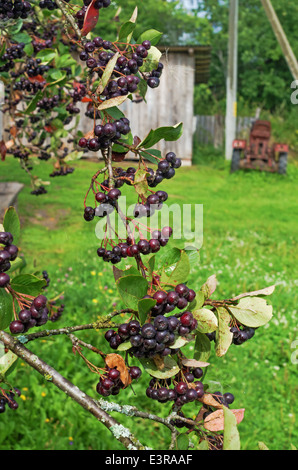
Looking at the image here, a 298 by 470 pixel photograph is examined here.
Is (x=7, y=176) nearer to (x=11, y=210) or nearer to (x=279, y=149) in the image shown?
(x=279, y=149)

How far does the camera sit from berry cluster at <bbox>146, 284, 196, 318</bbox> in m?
0.98

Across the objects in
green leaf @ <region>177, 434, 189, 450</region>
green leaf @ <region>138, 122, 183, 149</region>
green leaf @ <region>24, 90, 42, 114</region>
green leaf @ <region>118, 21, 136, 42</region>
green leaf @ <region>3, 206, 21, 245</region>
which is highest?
green leaf @ <region>118, 21, 136, 42</region>

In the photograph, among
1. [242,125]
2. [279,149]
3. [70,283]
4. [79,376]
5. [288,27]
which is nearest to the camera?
[79,376]

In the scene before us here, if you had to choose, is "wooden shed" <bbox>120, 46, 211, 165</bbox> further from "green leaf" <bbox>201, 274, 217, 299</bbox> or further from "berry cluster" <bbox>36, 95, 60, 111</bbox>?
"green leaf" <bbox>201, 274, 217, 299</bbox>

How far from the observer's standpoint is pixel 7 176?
28.2 ft

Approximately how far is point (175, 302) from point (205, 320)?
0.09m

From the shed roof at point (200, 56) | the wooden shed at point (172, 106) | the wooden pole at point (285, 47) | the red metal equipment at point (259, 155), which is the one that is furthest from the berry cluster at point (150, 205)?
the red metal equipment at point (259, 155)

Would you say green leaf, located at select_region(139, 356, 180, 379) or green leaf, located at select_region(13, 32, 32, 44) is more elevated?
green leaf, located at select_region(13, 32, 32, 44)

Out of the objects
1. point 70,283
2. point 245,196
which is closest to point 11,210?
point 70,283

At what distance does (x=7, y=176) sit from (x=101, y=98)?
A: 7.81 metres

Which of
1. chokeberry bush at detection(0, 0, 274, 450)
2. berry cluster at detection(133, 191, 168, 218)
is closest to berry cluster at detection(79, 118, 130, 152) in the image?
chokeberry bush at detection(0, 0, 274, 450)

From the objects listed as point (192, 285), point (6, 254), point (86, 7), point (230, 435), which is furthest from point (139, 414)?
point (192, 285)

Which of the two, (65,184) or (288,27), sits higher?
(288,27)

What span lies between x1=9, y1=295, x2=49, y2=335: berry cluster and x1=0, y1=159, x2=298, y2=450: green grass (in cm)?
54
